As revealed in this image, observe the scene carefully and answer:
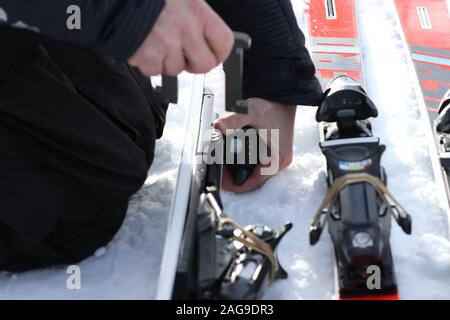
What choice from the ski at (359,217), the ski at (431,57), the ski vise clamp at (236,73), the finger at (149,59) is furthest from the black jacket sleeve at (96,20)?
the ski at (431,57)

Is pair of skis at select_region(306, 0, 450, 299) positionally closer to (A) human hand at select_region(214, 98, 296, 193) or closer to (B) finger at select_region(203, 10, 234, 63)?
(A) human hand at select_region(214, 98, 296, 193)

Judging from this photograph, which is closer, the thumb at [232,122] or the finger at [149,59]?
the finger at [149,59]

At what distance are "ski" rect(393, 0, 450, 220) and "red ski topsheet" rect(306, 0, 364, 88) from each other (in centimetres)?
20

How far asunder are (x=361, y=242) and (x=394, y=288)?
0.16m

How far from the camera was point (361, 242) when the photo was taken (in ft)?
4.58

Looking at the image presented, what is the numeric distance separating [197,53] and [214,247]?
1.36 feet

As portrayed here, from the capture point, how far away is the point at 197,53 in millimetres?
1300

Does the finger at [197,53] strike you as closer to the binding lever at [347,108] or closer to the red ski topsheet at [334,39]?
the binding lever at [347,108]

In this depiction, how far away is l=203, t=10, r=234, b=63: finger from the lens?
1305mm

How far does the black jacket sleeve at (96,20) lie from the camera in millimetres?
1248

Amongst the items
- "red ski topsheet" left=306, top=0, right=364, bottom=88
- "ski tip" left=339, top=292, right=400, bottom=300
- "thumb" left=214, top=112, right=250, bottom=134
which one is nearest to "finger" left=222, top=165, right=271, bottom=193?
"thumb" left=214, top=112, right=250, bottom=134

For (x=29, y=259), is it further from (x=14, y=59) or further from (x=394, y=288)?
(x=394, y=288)

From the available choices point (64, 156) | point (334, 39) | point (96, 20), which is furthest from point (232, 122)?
point (334, 39)
